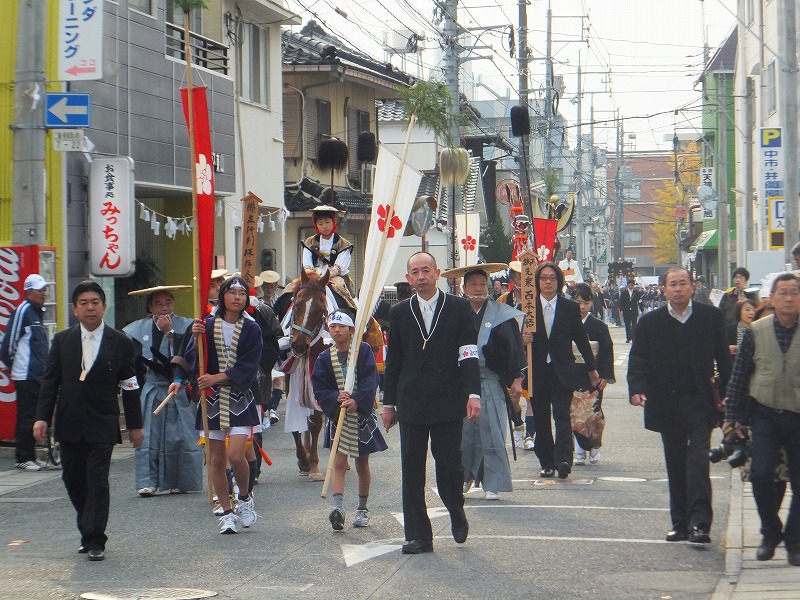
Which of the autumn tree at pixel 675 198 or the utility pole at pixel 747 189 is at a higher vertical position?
the autumn tree at pixel 675 198

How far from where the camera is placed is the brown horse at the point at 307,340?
12070mm

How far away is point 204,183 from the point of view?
395 inches

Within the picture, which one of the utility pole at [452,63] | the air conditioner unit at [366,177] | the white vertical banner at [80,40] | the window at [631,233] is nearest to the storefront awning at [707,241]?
the air conditioner unit at [366,177]

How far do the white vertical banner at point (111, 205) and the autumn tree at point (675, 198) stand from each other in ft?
181

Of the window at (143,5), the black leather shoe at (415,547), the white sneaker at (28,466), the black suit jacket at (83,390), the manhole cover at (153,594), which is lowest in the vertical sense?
the white sneaker at (28,466)

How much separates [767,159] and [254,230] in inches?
474

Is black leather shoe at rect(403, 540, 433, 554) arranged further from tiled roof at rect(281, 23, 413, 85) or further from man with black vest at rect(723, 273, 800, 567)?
tiled roof at rect(281, 23, 413, 85)

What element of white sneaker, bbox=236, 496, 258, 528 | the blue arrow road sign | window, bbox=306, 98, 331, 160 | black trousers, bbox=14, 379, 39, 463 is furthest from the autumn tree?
white sneaker, bbox=236, 496, 258, 528

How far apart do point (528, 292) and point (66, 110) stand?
5.48 meters

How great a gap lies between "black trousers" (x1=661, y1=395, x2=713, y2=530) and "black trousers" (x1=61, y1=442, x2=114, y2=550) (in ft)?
13.0

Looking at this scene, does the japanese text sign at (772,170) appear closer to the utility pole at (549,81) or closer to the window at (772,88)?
the window at (772,88)

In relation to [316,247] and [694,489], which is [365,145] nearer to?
[316,247]

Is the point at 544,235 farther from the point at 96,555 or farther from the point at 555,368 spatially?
the point at 96,555

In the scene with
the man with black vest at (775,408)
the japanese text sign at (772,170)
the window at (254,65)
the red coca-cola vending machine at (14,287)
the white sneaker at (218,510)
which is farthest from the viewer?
the window at (254,65)
